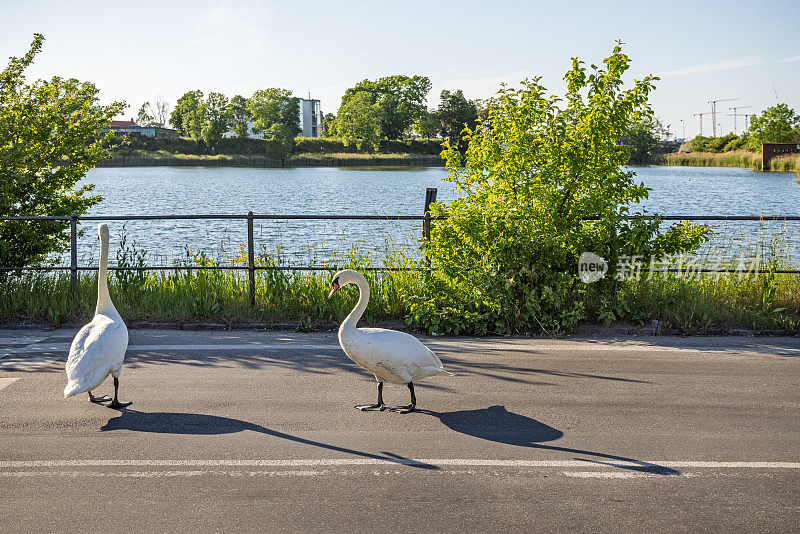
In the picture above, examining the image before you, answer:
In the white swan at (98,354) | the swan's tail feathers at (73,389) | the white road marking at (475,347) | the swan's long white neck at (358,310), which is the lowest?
the white road marking at (475,347)

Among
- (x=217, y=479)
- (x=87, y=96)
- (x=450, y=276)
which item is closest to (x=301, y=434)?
(x=217, y=479)

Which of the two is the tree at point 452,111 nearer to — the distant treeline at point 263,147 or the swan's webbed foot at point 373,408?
the distant treeline at point 263,147

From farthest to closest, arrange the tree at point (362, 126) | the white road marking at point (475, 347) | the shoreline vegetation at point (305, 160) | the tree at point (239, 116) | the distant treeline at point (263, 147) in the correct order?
the tree at point (239, 116)
the tree at point (362, 126)
the distant treeline at point (263, 147)
the shoreline vegetation at point (305, 160)
the white road marking at point (475, 347)

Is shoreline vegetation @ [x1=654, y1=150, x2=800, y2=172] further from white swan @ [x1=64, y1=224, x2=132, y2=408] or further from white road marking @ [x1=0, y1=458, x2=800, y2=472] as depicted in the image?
white swan @ [x1=64, y1=224, x2=132, y2=408]

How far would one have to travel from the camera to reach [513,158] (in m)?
10.2

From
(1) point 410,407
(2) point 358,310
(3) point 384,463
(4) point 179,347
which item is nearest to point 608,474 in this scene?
(3) point 384,463

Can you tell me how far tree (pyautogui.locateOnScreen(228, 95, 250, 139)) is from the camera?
533ft

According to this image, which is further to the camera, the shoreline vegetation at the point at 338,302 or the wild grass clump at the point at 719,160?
the wild grass clump at the point at 719,160

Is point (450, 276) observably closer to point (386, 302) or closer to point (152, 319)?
point (386, 302)

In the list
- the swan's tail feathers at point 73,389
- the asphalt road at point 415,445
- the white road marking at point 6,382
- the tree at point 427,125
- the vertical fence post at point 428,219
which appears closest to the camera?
the asphalt road at point 415,445

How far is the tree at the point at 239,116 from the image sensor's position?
162m

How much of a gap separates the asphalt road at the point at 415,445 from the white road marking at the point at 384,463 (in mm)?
20

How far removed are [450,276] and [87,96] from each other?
7775mm

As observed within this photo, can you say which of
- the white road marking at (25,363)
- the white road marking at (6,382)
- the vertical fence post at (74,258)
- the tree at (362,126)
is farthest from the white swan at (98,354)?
the tree at (362,126)
